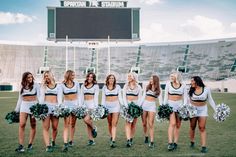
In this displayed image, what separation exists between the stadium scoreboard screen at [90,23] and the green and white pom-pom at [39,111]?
88.7 ft

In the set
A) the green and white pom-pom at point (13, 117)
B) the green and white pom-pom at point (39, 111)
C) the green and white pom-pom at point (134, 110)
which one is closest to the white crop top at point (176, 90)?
the green and white pom-pom at point (134, 110)

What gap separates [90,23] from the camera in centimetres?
3494

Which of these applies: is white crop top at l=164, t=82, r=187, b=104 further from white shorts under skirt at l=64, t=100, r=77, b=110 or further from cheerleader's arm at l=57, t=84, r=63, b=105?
cheerleader's arm at l=57, t=84, r=63, b=105

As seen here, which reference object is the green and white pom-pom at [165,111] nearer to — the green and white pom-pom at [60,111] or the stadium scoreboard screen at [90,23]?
the green and white pom-pom at [60,111]

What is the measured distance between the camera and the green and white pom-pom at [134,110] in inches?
330

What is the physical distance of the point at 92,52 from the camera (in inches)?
2384

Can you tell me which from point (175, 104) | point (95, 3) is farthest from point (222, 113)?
point (95, 3)

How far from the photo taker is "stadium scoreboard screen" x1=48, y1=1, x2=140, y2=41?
113 feet

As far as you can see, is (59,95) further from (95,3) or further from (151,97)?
(95,3)

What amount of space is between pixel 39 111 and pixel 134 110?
2.11 meters

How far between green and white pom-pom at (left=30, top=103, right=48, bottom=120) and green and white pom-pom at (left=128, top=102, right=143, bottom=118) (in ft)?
6.14

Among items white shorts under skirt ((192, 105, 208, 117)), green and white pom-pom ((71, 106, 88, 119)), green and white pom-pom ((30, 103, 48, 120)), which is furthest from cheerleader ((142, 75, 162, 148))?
green and white pom-pom ((30, 103, 48, 120))

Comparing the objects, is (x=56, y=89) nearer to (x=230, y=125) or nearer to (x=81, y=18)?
(x=230, y=125)

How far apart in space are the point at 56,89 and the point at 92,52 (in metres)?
52.6
